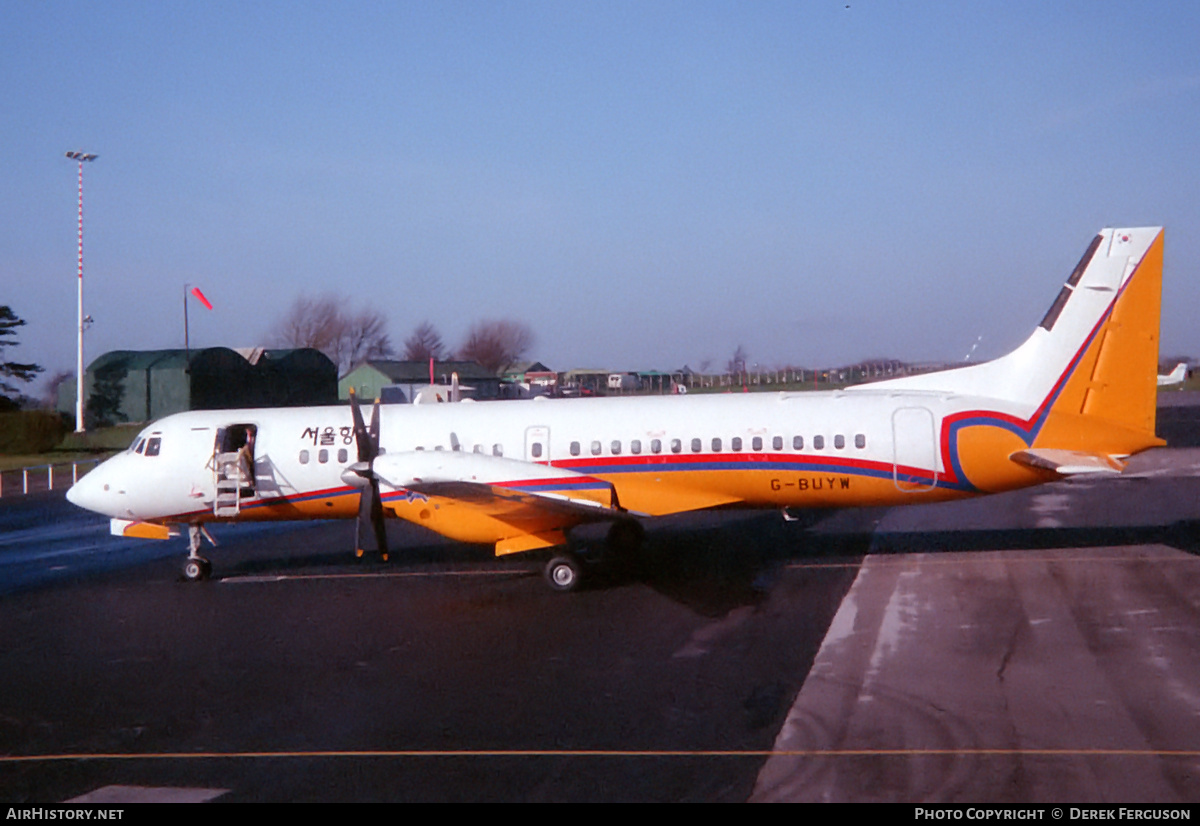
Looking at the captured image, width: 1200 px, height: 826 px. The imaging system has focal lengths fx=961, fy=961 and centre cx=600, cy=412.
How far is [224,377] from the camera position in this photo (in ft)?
205

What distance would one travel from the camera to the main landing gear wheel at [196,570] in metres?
18.6

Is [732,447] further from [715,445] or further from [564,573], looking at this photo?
[564,573]

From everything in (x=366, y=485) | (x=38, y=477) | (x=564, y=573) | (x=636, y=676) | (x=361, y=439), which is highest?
(x=361, y=439)

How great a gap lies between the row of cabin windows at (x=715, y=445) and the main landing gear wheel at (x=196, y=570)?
6963 millimetres

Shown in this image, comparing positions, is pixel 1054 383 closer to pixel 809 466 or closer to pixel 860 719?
pixel 809 466

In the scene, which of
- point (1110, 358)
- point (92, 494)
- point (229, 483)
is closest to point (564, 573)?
point (229, 483)

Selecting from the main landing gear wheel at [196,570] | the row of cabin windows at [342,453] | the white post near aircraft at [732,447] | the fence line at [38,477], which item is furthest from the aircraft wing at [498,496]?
the fence line at [38,477]

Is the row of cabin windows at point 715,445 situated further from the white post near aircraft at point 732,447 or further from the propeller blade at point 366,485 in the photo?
the propeller blade at point 366,485

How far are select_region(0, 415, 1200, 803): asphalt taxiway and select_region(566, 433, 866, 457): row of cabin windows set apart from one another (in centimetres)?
231

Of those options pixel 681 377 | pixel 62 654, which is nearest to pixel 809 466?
pixel 62 654

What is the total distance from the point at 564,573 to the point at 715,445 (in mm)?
3551

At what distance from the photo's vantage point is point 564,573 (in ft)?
53.2

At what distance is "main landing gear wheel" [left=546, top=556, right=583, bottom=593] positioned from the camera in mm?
16156

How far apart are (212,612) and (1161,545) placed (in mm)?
17472
